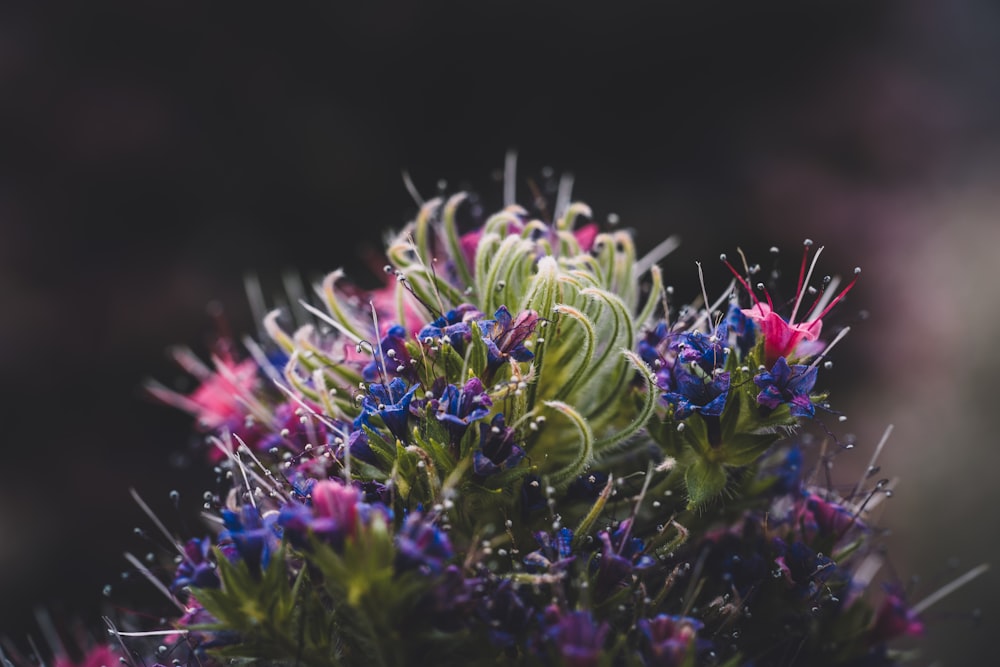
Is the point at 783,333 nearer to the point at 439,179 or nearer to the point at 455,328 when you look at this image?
the point at 455,328

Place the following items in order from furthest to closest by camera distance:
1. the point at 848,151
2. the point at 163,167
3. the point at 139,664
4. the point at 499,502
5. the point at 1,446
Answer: the point at 848,151
the point at 163,167
the point at 1,446
the point at 139,664
the point at 499,502

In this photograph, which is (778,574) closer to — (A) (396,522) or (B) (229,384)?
(A) (396,522)

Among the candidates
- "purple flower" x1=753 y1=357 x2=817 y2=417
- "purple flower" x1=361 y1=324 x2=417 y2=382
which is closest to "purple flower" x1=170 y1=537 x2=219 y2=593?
"purple flower" x1=361 y1=324 x2=417 y2=382

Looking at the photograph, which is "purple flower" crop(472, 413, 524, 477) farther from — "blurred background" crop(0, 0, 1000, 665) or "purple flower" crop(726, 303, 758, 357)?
"blurred background" crop(0, 0, 1000, 665)

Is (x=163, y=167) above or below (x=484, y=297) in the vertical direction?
above

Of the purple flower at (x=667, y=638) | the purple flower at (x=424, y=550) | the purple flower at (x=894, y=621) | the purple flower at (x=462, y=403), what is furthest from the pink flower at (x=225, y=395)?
the purple flower at (x=894, y=621)

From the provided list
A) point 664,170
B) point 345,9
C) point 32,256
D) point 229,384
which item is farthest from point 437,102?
point 229,384

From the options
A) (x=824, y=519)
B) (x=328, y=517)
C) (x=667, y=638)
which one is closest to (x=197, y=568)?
(x=328, y=517)
